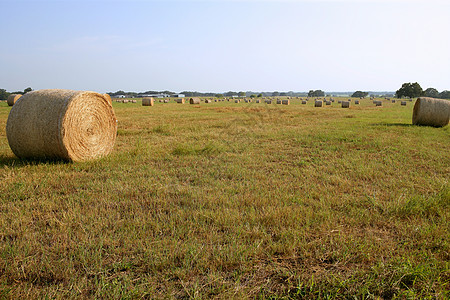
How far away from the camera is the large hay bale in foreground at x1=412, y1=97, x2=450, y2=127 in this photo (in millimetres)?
15234

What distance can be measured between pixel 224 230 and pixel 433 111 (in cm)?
1638

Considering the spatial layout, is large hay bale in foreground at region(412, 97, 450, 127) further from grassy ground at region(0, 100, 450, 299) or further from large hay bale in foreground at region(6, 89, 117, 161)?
large hay bale in foreground at region(6, 89, 117, 161)

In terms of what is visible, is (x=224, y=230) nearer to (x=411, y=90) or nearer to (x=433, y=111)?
(x=433, y=111)

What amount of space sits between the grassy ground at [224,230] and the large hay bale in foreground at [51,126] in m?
0.47

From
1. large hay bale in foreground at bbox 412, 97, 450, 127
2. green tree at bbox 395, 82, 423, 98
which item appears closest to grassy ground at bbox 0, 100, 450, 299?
large hay bale in foreground at bbox 412, 97, 450, 127

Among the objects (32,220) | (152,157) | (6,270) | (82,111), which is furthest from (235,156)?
(6,270)

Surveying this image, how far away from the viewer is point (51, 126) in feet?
23.5

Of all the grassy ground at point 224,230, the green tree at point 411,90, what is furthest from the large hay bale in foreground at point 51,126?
the green tree at point 411,90

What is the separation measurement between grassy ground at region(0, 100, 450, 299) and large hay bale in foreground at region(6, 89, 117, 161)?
473 mm

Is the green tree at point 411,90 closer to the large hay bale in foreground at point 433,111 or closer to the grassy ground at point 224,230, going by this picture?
the large hay bale in foreground at point 433,111

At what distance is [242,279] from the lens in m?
2.96

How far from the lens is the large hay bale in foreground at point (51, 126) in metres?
7.17

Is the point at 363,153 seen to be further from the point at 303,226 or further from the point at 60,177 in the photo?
the point at 60,177

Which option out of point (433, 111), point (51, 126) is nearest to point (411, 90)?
point (433, 111)
